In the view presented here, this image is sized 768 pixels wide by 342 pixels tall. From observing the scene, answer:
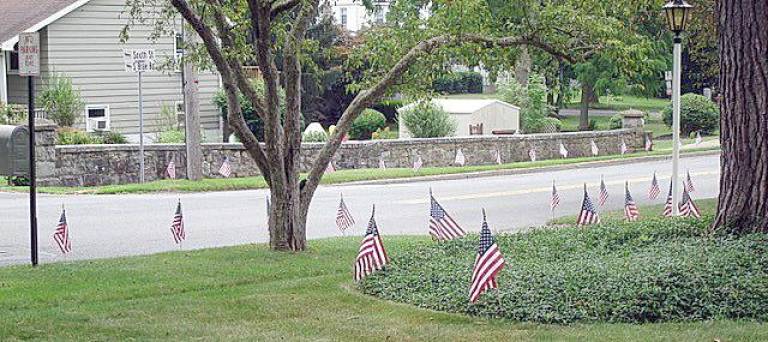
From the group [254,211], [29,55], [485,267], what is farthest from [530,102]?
[485,267]

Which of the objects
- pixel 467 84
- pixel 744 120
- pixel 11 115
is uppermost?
pixel 467 84

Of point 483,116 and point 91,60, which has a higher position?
point 91,60

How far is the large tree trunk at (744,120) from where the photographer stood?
34.4ft

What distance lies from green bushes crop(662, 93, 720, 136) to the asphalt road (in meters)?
15.7

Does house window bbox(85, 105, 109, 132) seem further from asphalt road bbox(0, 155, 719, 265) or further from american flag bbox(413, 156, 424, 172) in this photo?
asphalt road bbox(0, 155, 719, 265)

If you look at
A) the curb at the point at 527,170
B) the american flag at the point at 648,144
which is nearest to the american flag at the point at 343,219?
the curb at the point at 527,170

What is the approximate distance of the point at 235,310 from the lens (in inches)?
362

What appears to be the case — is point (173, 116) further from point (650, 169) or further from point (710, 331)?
point (710, 331)

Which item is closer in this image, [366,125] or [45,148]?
[45,148]

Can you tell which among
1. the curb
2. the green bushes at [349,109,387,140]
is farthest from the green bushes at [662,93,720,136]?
the green bushes at [349,109,387,140]

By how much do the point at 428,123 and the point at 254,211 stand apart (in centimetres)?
1420

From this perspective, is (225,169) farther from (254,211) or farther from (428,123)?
(428,123)

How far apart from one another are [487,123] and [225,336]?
1115 inches

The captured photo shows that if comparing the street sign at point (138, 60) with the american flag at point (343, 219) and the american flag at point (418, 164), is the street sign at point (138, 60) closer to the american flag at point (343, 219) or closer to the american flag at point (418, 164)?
the american flag at point (343, 219)
